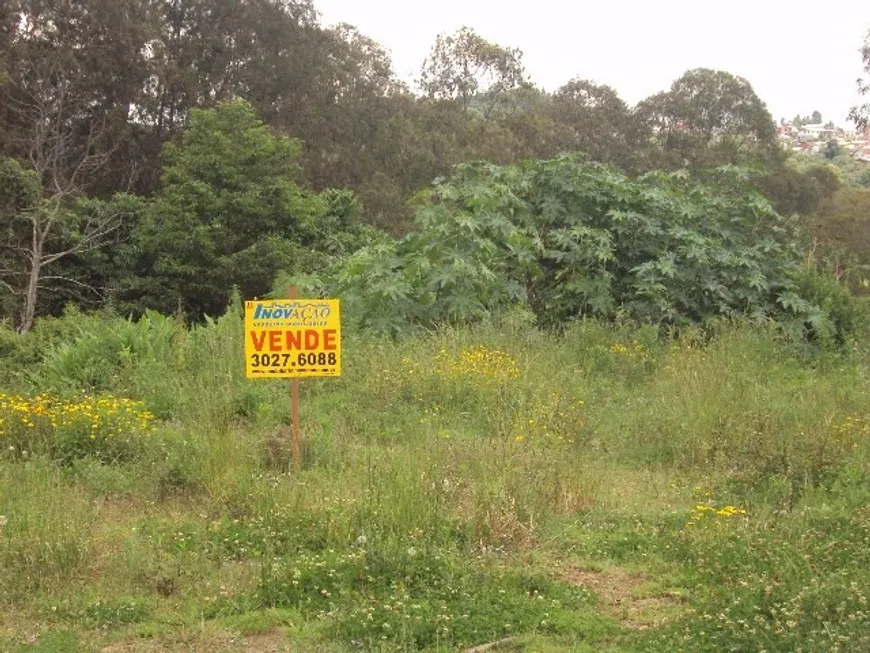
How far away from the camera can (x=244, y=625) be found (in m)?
4.61

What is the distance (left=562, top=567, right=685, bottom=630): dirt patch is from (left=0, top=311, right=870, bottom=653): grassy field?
2 centimetres

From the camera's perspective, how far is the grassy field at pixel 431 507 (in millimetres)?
4547

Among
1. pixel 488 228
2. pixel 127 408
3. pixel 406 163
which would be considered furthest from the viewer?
pixel 406 163

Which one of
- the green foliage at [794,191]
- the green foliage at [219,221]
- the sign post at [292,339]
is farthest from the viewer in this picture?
the green foliage at [794,191]

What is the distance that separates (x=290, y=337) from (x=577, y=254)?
22.1 ft

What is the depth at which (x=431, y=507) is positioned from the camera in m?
5.75

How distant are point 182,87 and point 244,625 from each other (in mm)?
25280

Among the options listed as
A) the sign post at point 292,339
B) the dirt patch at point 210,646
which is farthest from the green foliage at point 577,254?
A: the dirt patch at point 210,646

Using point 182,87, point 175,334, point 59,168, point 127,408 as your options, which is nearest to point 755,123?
point 182,87

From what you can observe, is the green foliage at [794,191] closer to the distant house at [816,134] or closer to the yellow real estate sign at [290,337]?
the yellow real estate sign at [290,337]

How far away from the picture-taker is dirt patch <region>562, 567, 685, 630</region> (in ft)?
15.6

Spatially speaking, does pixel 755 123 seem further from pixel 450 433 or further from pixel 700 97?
pixel 450 433

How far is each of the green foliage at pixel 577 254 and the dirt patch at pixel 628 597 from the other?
6.25 meters

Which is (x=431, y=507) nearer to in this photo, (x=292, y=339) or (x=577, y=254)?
(x=292, y=339)
